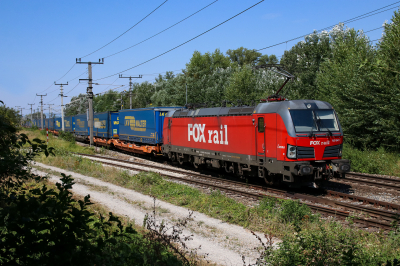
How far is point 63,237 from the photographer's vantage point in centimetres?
337

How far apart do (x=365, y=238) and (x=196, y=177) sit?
10097 mm

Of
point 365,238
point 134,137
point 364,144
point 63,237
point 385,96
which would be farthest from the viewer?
point 134,137

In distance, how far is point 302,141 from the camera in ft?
36.5

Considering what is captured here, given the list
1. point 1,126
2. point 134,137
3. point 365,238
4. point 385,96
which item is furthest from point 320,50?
point 1,126

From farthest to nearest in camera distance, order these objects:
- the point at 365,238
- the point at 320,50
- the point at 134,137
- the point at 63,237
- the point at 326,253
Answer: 1. the point at 320,50
2. the point at 134,137
3. the point at 365,238
4. the point at 326,253
5. the point at 63,237

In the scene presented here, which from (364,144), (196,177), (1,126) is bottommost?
(196,177)

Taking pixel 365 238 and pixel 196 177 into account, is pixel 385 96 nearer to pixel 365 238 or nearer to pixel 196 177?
pixel 196 177

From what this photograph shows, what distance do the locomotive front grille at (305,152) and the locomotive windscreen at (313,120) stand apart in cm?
67

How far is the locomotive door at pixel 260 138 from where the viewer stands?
12297 millimetres

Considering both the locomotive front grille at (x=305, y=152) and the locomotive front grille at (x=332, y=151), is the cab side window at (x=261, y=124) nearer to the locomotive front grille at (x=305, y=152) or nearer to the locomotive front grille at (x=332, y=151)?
the locomotive front grille at (x=305, y=152)

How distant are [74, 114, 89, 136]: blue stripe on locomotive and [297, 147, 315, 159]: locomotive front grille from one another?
3089 cm

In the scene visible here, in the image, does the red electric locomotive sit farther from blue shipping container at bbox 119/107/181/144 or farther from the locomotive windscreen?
blue shipping container at bbox 119/107/181/144

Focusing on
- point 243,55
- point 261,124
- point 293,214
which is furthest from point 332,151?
point 243,55

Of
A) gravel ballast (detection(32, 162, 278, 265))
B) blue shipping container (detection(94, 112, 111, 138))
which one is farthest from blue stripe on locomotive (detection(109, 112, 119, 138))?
gravel ballast (detection(32, 162, 278, 265))
